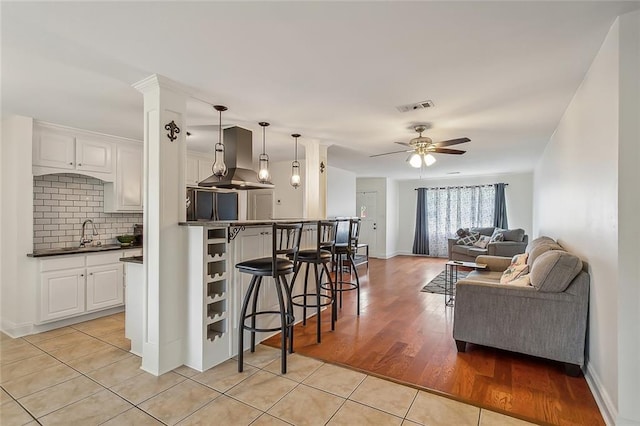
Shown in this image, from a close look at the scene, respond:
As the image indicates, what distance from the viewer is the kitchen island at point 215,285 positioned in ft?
8.31

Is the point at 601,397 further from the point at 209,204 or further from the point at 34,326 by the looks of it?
the point at 34,326

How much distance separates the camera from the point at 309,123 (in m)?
3.66

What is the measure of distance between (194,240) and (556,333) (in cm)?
294

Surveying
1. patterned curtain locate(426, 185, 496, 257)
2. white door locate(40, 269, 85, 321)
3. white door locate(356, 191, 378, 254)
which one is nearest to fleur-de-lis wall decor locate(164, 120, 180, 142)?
white door locate(40, 269, 85, 321)

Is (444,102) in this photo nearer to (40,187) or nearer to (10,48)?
(10,48)

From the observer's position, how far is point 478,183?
8414mm

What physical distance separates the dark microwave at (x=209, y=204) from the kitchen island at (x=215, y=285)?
2.02 meters

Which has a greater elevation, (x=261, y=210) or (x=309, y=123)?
(x=309, y=123)

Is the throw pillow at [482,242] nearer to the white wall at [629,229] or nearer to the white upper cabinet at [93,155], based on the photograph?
the white wall at [629,229]

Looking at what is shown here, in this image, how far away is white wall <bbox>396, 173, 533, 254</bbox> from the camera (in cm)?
786

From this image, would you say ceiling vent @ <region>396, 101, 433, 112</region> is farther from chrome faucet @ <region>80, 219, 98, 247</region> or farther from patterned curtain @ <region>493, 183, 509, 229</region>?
patterned curtain @ <region>493, 183, 509, 229</region>

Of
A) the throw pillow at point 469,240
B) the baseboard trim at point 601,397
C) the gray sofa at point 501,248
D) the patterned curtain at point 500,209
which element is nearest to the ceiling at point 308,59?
the baseboard trim at point 601,397

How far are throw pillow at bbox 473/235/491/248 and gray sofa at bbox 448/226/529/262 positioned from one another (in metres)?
0.11

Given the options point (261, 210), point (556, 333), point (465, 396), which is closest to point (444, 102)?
point (556, 333)
